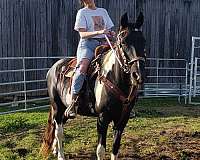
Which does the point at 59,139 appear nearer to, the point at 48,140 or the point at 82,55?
the point at 48,140

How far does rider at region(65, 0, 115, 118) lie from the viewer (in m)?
5.30

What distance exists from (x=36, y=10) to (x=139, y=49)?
1004 centimetres

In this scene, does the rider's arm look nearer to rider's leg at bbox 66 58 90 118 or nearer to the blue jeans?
the blue jeans

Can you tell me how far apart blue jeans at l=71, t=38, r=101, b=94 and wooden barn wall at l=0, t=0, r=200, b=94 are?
858cm

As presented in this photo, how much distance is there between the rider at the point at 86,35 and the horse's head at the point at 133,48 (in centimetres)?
62

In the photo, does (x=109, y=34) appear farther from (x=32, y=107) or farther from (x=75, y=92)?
(x=32, y=107)

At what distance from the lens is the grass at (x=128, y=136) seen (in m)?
6.59

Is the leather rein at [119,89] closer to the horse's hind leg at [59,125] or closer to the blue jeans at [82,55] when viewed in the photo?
Result: the blue jeans at [82,55]

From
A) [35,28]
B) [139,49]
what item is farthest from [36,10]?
[139,49]

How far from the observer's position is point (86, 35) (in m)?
5.21

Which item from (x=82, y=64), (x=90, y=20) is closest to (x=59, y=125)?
(x=82, y=64)

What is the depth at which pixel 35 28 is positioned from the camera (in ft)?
45.8

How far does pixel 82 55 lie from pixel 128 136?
9.86 feet

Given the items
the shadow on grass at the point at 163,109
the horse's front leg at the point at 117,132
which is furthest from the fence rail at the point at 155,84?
the horse's front leg at the point at 117,132
